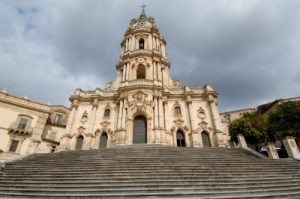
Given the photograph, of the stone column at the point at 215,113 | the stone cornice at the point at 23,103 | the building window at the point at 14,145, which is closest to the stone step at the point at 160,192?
the stone column at the point at 215,113

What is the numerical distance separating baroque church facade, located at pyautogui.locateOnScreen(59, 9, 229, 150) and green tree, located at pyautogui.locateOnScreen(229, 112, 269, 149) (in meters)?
1.71

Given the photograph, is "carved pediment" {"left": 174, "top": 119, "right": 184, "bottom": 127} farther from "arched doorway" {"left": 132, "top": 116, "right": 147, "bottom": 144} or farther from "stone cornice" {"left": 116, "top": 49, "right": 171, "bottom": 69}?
"stone cornice" {"left": 116, "top": 49, "right": 171, "bottom": 69}

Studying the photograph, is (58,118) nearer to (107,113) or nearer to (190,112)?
(107,113)

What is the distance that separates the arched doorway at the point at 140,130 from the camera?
21.6 m

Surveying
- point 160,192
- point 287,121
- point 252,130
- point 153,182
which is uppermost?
point 252,130

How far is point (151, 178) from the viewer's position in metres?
8.72

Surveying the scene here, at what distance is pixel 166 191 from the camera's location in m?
7.50

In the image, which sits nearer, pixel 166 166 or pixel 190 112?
pixel 166 166

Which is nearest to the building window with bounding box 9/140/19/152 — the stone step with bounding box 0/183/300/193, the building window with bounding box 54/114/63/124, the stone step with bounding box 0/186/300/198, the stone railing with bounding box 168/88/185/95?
the building window with bounding box 54/114/63/124

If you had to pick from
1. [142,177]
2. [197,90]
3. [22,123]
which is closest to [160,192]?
[142,177]

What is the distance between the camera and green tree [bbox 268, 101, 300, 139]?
1795 centimetres

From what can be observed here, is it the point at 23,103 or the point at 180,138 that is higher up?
the point at 23,103

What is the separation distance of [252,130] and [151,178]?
1705cm

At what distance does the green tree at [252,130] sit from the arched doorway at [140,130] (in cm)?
1066
